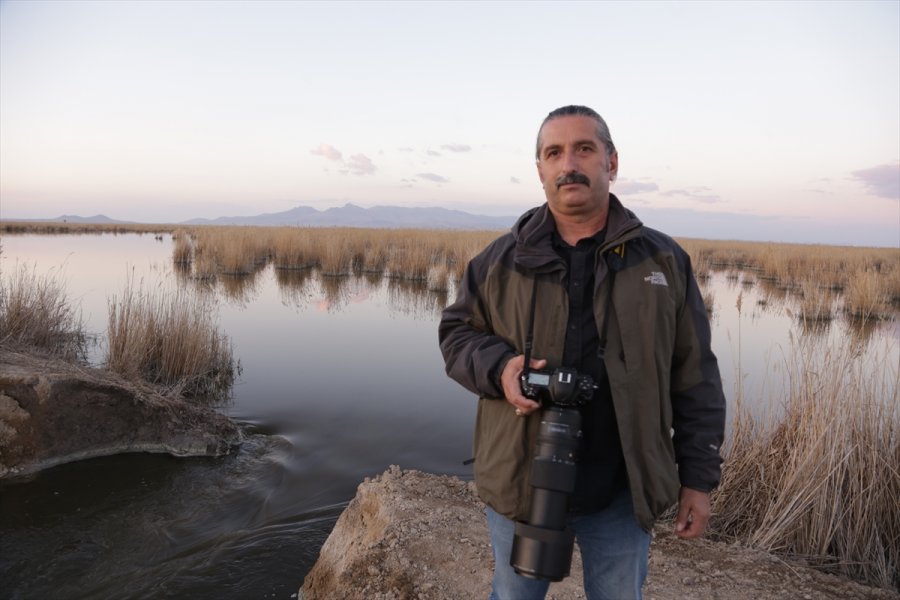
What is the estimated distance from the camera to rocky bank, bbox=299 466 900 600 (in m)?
2.63

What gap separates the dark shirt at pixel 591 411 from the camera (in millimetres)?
1539

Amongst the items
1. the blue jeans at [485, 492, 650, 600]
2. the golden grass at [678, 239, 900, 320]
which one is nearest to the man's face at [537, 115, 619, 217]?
the blue jeans at [485, 492, 650, 600]

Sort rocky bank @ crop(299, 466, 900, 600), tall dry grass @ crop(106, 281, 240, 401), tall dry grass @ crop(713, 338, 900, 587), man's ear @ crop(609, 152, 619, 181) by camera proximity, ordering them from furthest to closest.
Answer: tall dry grass @ crop(106, 281, 240, 401) < tall dry grass @ crop(713, 338, 900, 587) < rocky bank @ crop(299, 466, 900, 600) < man's ear @ crop(609, 152, 619, 181)

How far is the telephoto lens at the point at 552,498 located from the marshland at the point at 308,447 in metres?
2.39

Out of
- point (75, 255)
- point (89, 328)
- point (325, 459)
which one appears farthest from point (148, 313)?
point (75, 255)

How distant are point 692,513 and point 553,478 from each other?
447mm

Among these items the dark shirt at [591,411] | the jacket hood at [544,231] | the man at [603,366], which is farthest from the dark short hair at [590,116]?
the dark shirt at [591,411]

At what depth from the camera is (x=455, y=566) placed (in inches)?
108

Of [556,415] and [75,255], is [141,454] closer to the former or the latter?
[556,415]

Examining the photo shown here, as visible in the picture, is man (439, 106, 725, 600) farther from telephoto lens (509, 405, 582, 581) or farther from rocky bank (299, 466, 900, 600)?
rocky bank (299, 466, 900, 600)

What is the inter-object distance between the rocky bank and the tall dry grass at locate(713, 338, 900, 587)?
40 cm

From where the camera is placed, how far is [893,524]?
3365 mm

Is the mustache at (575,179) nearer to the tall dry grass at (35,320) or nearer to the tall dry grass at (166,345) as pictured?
the tall dry grass at (166,345)

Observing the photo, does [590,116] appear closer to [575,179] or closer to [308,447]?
[575,179]
